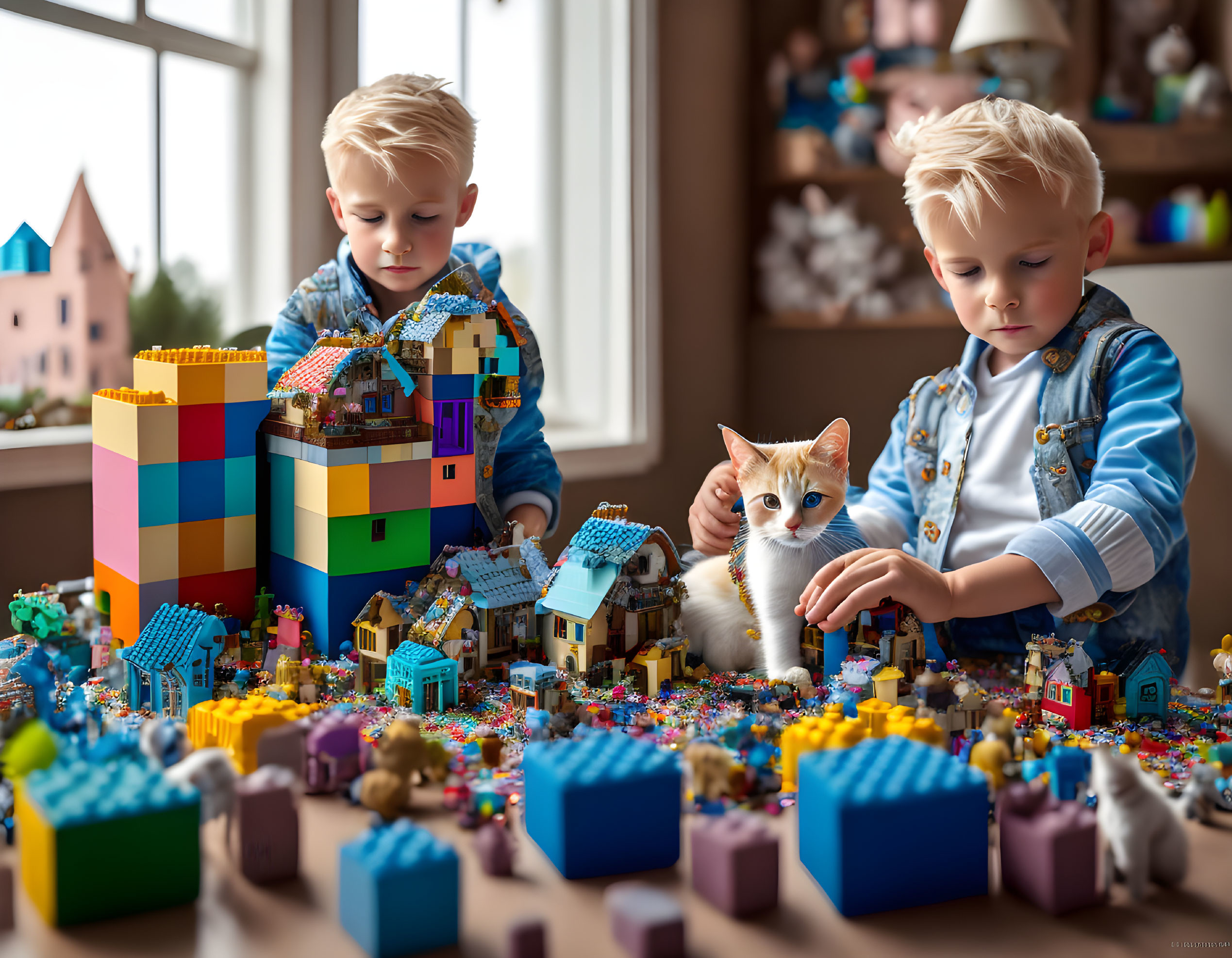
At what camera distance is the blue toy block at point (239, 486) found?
97 centimetres

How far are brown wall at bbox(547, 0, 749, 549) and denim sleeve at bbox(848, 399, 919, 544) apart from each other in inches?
48.6

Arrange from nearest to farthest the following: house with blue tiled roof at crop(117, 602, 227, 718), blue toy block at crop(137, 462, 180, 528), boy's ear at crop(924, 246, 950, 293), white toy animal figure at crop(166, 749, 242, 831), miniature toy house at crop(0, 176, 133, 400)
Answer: white toy animal figure at crop(166, 749, 242, 831), house with blue tiled roof at crop(117, 602, 227, 718), blue toy block at crop(137, 462, 180, 528), boy's ear at crop(924, 246, 950, 293), miniature toy house at crop(0, 176, 133, 400)

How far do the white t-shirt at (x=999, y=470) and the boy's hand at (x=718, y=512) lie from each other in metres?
0.23

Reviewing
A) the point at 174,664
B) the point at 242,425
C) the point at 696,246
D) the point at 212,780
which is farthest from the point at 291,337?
the point at 696,246

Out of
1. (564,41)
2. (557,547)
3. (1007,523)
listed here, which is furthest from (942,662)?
(564,41)

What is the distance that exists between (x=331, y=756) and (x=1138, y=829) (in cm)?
48

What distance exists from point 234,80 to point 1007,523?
1.51 m

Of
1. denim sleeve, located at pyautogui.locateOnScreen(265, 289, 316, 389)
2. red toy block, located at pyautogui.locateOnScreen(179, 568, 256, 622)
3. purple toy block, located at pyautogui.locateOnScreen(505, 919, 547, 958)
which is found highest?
denim sleeve, located at pyautogui.locateOnScreen(265, 289, 316, 389)

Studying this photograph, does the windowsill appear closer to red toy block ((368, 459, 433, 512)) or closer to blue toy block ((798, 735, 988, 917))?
red toy block ((368, 459, 433, 512))

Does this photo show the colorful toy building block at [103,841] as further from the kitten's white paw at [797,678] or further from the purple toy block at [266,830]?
the kitten's white paw at [797,678]

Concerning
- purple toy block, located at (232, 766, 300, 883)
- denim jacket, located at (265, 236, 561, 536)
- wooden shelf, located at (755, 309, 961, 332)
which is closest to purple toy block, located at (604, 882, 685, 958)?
purple toy block, located at (232, 766, 300, 883)

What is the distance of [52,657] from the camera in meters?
0.87

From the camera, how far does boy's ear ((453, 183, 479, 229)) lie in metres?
1.23

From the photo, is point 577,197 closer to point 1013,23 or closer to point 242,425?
point 1013,23
